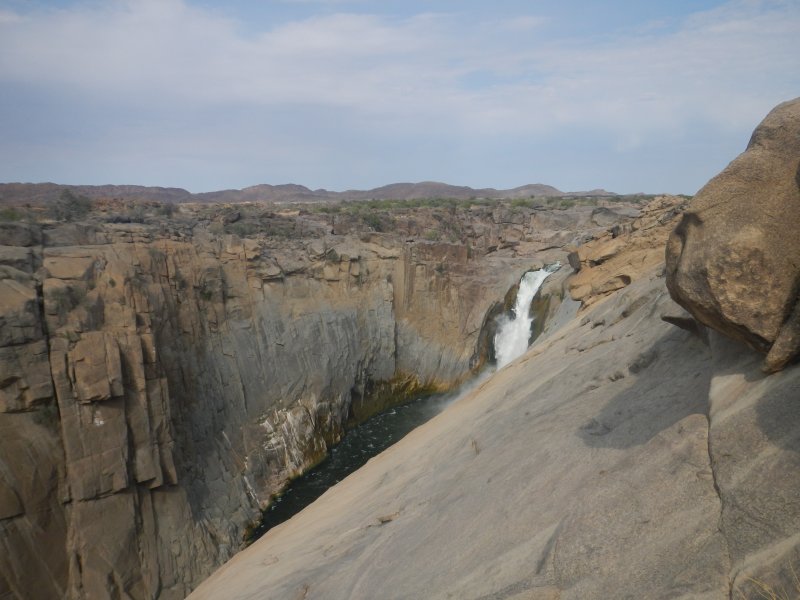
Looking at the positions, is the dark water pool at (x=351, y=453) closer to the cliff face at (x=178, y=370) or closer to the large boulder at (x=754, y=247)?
the cliff face at (x=178, y=370)

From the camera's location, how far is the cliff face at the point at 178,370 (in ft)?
40.3

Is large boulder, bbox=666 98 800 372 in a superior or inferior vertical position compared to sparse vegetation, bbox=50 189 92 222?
inferior

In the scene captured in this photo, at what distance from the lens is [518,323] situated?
2958 centimetres

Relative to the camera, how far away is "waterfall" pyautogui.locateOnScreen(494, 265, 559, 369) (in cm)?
2891

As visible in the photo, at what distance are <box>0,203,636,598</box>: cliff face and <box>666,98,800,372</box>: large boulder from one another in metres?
12.8

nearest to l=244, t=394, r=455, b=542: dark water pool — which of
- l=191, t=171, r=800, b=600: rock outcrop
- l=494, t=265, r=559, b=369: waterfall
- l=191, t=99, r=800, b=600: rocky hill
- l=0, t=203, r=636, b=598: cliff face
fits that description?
l=0, t=203, r=636, b=598: cliff face

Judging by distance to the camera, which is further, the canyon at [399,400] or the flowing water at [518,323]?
the flowing water at [518,323]

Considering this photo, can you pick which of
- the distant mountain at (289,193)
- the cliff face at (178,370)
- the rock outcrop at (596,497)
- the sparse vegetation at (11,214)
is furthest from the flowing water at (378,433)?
the distant mountain at (289,193)

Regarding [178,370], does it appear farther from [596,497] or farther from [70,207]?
[596,497]

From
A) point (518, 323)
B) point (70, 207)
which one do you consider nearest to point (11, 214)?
point (70, 207)

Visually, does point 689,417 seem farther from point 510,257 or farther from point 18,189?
point 18,189

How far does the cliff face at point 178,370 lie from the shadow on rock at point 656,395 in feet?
37.1

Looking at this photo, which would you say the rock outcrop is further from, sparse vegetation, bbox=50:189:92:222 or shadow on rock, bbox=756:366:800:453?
sparse vegetation, bbox=50:189:92:222

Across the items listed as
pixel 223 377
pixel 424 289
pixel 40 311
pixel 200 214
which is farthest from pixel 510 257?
pixel 40 311
